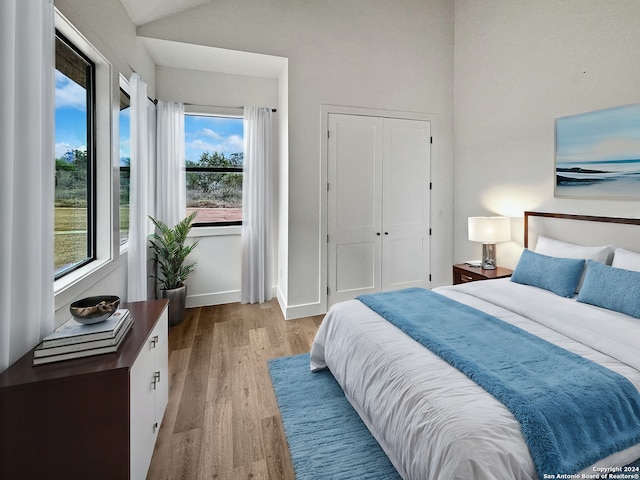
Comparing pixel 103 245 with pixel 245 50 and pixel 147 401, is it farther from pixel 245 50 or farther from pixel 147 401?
pixel 245 50

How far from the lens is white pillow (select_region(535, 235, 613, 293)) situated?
2574 mm

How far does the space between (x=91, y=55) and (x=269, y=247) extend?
98.6 inches

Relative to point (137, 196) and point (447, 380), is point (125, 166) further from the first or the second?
point (447, 380)

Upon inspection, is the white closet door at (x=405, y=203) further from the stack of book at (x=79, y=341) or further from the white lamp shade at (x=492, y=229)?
the stack of book at (x=79, y=341)

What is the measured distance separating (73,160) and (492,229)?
11.5ft

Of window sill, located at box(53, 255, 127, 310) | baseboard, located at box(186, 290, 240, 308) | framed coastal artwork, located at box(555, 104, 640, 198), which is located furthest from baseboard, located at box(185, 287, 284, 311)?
framed coastal artwork, located at box(555, 104, 640, 198)

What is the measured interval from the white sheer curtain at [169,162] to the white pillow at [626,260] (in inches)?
156

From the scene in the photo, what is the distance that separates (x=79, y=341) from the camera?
135cm

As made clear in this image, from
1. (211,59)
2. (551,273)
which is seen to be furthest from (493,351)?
(211,59)

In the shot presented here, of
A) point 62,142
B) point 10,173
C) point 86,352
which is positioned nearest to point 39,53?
point 10,173

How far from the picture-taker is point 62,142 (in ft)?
6.56

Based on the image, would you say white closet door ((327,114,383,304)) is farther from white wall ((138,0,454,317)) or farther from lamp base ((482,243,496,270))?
lamp base ((482,243,496,270))

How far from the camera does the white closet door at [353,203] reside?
3775 mm

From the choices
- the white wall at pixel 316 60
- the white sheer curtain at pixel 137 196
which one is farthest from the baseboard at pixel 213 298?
the white sheer curtain at pixel 137 196
